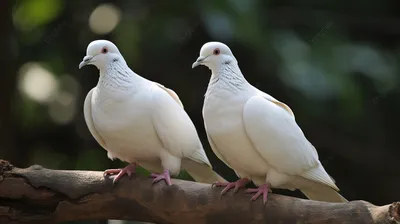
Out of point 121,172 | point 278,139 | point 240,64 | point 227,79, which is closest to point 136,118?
point 121,172

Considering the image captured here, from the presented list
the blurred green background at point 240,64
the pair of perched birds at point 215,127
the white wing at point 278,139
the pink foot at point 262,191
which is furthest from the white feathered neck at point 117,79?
the blurred green background at point 240,64

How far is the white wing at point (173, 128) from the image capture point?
265 cm

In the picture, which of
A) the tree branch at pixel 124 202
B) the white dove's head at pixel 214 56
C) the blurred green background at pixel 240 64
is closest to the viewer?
the tree branch at pixel 124 202

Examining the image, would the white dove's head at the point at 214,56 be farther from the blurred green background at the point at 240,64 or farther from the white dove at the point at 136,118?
the blurred green background at the point at 240,64

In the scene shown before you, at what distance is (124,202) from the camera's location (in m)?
2.65

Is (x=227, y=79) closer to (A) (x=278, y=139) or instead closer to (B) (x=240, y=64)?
(A) (x=278, y=139)

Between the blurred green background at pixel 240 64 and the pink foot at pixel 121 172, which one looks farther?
the blurred green background at pixel 240 64

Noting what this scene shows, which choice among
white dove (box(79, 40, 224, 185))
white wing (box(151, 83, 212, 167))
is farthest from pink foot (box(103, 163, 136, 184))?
white wing (box(151, 83, 212, 167))

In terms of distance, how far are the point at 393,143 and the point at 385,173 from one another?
26cm

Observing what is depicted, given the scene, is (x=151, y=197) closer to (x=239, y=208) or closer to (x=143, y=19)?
(x=239, y=208)

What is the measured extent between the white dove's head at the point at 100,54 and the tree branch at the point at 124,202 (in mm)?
494

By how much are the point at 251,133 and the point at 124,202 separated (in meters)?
0.62

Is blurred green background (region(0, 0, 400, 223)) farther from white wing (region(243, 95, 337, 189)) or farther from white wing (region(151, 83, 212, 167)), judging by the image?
white wing (region(243, 95, 337, 189))

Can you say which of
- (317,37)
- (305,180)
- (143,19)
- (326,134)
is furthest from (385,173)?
(305,180)
